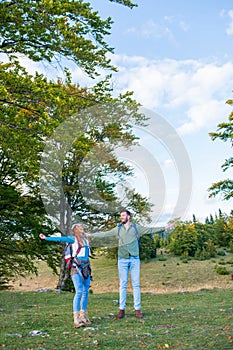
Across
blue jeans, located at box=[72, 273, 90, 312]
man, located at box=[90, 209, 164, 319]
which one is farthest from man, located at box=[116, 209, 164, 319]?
blue jeans, located at box=[72, 273, 90, 312]

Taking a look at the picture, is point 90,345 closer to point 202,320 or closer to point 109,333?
point 109,333

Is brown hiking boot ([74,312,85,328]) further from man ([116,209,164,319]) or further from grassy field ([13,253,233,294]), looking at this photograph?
grassy field ([13,253,233,294])

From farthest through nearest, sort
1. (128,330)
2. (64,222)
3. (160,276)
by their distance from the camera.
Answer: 1. (160,276)
2. (64,222)
3. (128,330)

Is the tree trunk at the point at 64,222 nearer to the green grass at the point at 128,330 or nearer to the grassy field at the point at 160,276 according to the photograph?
the grassy field at the point at 160,276

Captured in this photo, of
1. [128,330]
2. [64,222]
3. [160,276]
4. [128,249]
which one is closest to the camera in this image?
[128,330]

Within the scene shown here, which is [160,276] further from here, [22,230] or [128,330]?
[128,330]

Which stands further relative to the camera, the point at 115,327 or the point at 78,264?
the point at 78,264

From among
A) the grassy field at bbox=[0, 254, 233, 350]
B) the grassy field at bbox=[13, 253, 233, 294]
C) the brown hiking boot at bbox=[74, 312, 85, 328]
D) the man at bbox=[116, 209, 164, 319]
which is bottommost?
the grassy field at bbox=[13, 253, 233, 294]

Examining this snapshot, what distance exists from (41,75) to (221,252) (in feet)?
124

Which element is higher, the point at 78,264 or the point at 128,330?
the point at 78,264

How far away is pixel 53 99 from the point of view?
1333cm

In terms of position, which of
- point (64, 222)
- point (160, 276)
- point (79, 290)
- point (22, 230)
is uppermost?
point (64, 222)

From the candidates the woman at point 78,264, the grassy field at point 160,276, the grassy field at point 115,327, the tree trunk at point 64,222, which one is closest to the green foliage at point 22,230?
the tree trunk at point 64,222

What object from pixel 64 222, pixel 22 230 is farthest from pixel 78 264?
pixel 22 230
